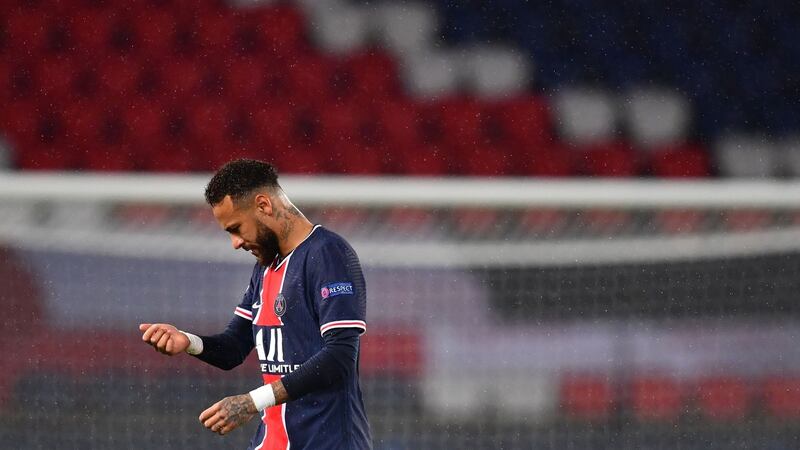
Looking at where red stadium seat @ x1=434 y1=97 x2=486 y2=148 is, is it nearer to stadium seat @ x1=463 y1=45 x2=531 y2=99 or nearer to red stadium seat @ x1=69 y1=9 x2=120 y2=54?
stadium seat @ x1=463 y1=45 x2=531 y2=99

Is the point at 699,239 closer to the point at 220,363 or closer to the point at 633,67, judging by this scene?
the point at 220,363

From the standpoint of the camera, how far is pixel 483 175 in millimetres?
6016

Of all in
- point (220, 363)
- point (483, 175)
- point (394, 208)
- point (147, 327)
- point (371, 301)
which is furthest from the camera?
point (483, 175)

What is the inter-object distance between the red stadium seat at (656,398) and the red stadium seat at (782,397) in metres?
0.33

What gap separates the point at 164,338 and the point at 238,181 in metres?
0.40

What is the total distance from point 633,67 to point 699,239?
2887mm

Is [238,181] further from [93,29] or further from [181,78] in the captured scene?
[93,29]

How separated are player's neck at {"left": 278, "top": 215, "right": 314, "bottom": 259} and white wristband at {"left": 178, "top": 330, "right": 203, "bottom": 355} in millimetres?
311

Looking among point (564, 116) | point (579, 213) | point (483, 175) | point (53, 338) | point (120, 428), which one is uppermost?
point (564, 116)

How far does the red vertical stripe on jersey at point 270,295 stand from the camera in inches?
105

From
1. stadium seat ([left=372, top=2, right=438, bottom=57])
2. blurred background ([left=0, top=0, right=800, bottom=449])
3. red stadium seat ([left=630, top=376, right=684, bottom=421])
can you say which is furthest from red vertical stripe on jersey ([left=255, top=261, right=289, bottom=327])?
stadium seat ([left=372, top=2, right=438, bottom=57])

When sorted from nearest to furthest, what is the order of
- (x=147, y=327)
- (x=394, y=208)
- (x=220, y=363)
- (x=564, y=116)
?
(x=147, y=327)
(x=220, y=363)
(x=394, y=208)
(x=564, y=116)

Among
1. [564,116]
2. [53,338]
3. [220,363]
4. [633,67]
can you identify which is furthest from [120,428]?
[633,67]

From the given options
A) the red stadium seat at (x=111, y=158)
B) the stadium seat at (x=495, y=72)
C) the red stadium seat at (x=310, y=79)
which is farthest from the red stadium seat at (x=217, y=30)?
the stadium seat at (x=495, y=72)
